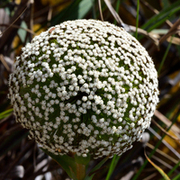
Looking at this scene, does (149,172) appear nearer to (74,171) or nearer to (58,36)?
(74,171)

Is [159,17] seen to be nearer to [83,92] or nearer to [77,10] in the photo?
[77,10]

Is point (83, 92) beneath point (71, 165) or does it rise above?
above

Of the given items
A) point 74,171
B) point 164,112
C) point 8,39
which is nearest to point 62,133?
point 74,171

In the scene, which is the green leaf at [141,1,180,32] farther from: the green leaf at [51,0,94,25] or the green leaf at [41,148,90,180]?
the green leaf at [41,148,90,180]

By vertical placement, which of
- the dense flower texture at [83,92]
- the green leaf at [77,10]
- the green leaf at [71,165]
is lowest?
the green leaf at [71,165]

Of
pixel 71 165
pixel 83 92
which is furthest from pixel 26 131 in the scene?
pixel 83 92

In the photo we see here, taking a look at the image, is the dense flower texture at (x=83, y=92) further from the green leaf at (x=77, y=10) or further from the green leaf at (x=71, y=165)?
the green leaf at (x=77, y=10)

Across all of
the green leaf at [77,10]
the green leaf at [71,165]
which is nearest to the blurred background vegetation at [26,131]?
the green leaf at [77,10]

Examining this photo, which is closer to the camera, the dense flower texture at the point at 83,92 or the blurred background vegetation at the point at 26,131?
the dense flower texture at the point at 83,92
